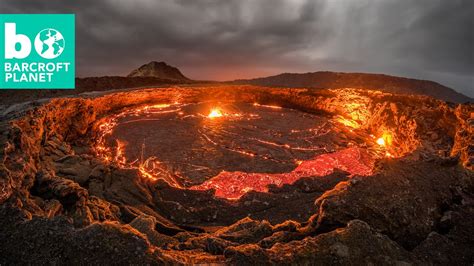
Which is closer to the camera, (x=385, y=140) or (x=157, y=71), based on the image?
(x=385, y=140)

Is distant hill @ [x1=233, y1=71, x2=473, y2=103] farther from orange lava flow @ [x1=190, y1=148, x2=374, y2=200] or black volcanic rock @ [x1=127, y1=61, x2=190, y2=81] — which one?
black volcanic rock @ [x1=127, y1=61, x2=190, y2=81]

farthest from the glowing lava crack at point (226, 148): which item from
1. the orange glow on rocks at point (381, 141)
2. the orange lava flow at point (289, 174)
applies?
the orange glow on rocks at point (381, 141)

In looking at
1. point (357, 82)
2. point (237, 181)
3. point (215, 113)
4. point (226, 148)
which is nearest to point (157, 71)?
point (215, 113)

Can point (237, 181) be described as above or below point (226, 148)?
below

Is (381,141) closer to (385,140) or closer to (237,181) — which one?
(385,140)

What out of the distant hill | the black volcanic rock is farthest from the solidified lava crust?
the black volcanic rock

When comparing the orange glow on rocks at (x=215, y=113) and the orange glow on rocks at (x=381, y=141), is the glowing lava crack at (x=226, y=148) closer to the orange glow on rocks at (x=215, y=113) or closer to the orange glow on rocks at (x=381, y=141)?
the orange glow on rocks at (x=215, y=113)
